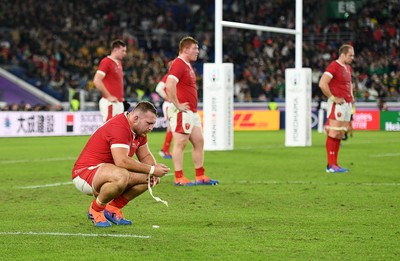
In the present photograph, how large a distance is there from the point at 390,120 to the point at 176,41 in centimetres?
1425

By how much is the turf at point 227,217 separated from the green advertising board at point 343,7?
31.7 meters

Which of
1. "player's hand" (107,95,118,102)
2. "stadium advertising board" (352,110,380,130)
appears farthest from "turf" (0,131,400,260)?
"stadium advertising board" (352,110,380,130)

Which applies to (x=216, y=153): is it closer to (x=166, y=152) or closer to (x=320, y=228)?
(x=166, y=152)

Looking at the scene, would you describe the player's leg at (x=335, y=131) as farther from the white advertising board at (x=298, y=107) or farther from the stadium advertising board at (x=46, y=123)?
the stadium advertising board at (x=46, y=123)

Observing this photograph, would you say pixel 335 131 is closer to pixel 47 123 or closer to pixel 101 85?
pixel 101 85

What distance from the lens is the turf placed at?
810cm

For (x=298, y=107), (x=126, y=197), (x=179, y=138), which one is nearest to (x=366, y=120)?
(x=298, y=107)

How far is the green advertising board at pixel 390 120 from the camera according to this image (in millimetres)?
38125

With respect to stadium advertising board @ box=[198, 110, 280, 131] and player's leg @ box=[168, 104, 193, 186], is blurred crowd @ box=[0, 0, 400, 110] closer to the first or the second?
stadium advertising board @ box=[198, 110, 280, 131]

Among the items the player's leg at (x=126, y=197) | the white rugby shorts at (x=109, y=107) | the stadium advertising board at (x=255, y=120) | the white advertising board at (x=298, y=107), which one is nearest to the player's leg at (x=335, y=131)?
the white rugby shorts at (x=109, y=107)

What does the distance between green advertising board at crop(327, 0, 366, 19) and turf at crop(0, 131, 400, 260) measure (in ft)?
104

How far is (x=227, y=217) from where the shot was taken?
416 inches

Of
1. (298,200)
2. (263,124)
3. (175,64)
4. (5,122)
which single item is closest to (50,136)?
(5,122)

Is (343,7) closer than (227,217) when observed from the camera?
No
